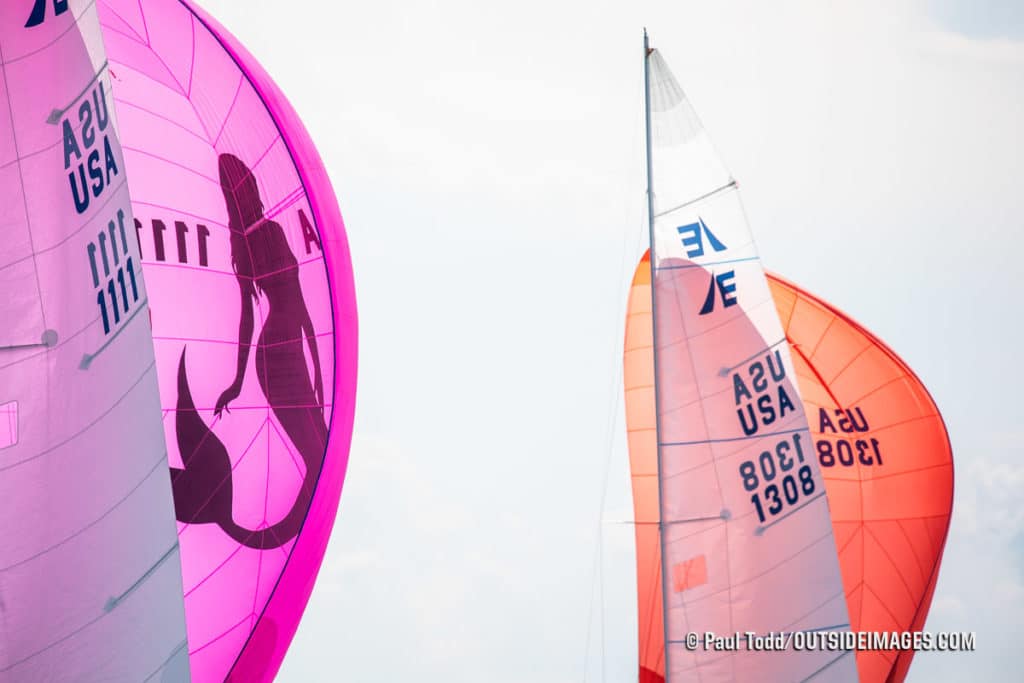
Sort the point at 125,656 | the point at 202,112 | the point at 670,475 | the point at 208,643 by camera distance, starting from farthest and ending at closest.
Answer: the point at 670,475, the point at 202,112, the point at 208,643, the point at 125,656

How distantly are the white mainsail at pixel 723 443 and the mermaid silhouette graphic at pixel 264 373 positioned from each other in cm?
258

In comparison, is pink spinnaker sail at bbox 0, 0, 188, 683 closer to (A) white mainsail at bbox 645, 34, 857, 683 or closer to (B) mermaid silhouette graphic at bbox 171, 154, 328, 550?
(B) mermaid silhouette graphic at bbox 171, 154, 328, 550

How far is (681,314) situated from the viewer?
9.68 m

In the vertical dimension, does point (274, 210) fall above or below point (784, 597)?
above

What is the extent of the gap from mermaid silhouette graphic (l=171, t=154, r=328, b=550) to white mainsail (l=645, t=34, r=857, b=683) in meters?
2.58

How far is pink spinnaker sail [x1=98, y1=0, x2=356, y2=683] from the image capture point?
303 inches

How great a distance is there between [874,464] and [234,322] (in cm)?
760

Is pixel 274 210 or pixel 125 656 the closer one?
pixel 125 656

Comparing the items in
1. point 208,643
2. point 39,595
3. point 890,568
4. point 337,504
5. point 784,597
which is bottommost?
point 890,568

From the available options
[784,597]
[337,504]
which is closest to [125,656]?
[337,504]

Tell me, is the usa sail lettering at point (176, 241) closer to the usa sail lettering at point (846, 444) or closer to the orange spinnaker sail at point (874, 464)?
the orange spinnaker sail at point (874, 464)

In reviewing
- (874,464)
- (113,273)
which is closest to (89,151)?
(113,273)

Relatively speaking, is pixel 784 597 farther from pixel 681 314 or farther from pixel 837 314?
pixel 837 314

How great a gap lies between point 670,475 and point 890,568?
15.8 ft
